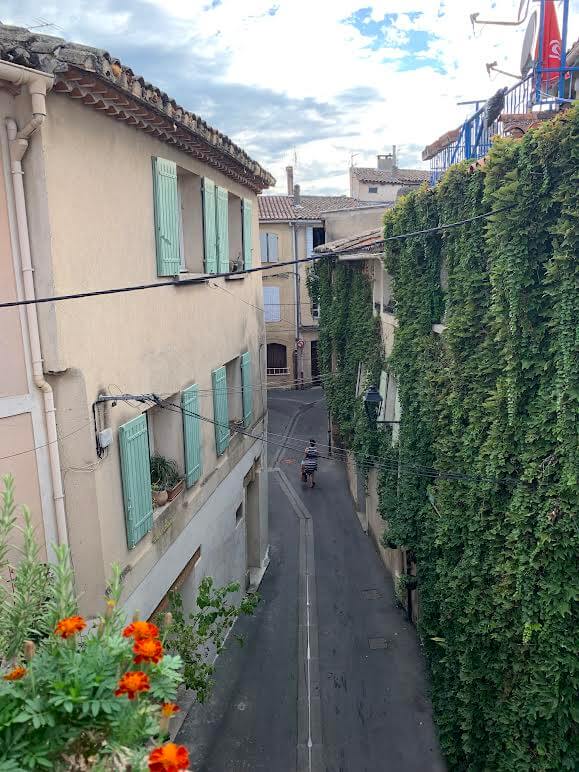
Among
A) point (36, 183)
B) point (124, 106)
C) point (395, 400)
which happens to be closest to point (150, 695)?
point (36, 183)

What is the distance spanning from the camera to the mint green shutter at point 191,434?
945 centimetres

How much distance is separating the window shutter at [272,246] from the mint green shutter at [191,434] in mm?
24524

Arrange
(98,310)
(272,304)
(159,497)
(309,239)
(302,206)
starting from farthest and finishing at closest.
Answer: (302,206), (272,304), (309,239), (159,497), (98,310)

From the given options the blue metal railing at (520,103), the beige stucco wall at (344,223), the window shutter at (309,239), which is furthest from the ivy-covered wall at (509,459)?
the window shutter at (309,239)

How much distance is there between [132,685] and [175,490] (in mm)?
6764

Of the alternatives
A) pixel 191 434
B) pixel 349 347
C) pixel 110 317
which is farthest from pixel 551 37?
pixel 349 347

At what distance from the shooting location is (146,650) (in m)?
2.64

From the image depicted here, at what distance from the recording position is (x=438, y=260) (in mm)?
10172

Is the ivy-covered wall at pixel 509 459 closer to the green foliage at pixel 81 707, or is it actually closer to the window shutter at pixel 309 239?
the green foliage at pixel 81 707

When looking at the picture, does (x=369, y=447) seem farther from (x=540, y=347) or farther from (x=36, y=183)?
(x=36, y=183)

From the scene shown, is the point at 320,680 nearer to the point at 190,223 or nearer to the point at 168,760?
the point at 190,223

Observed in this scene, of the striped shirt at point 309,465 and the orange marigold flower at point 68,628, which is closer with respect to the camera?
the orange marigold flower at point 68,628

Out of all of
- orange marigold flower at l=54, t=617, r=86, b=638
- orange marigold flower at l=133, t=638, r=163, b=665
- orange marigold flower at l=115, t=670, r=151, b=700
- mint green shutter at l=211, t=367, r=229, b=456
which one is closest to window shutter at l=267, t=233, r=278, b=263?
mint green shutter at l=211, t=367, r=229, b=456

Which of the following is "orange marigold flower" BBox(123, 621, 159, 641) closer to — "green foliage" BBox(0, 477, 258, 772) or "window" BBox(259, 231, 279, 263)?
"green foliage" BBox(0, 477, 258, 772)
